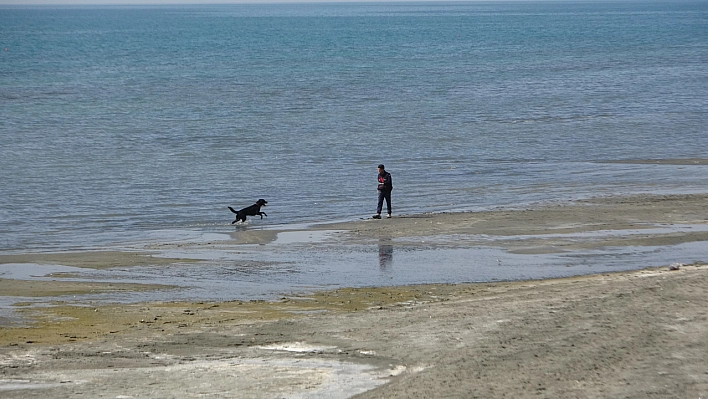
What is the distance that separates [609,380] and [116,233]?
13.3 m

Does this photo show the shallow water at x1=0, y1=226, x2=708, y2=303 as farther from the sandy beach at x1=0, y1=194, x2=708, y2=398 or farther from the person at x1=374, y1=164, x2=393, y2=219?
the person at x1=374, y1=164, x2=393, y2=219

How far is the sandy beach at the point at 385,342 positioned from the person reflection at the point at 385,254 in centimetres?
159

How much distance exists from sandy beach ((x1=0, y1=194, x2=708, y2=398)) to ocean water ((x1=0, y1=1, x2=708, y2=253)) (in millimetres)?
6906

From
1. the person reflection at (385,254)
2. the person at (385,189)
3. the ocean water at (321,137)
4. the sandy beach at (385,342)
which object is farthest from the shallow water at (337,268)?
the ocean water at (321,137)

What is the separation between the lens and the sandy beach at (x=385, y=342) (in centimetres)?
985

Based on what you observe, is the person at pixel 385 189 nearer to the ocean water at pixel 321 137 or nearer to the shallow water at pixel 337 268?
the ocean water at pixel 321 137

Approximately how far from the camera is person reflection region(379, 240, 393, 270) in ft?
53.6

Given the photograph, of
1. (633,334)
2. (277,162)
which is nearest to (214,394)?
(633,334)

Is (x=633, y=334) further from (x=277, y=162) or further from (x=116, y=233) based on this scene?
(x=277, y=162)

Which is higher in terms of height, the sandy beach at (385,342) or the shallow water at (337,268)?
the shallow water at (337,268)

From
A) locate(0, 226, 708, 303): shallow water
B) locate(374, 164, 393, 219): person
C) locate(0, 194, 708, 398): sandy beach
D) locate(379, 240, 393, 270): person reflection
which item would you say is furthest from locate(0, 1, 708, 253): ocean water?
locate(0, 194, 708, 398): sandy beach

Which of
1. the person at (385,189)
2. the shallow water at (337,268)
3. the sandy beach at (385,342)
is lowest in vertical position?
the sandy beach at (385,342)

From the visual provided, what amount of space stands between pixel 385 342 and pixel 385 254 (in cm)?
602

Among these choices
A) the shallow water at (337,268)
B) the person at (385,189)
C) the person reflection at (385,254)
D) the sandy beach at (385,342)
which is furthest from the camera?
the person at (385,189)
